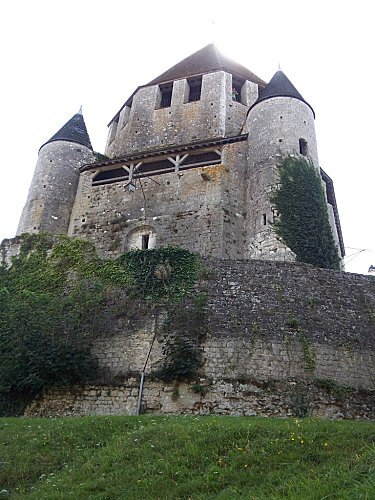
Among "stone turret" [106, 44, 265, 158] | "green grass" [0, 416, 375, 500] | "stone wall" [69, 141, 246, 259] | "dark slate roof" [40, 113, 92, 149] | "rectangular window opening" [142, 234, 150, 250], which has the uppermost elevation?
"stone turret" [106, 44, 265, 158]

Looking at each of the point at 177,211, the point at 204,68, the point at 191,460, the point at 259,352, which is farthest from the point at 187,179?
the point at 191,460

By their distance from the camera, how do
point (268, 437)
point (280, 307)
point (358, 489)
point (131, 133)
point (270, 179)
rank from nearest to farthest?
point (358, 489)
point (268, 437)
point (280, 307)
point (270, 179)
point (131, 133)

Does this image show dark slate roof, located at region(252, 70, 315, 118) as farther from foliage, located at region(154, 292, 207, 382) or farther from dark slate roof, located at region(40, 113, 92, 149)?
foliage, located at region(154, 292, 207, 382)

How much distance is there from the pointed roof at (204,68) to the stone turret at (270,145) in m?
4.70

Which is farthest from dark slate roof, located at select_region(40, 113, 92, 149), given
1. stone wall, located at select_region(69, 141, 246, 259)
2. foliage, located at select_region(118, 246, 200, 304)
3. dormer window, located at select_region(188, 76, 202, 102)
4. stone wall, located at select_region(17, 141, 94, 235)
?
foliage, located at select_region(118, 246, 200, 304)

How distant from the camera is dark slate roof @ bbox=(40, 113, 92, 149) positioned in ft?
75.5

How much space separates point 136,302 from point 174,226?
6.70m

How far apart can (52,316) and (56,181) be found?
33.0 ft

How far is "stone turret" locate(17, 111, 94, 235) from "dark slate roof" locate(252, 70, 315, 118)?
7.75 meters

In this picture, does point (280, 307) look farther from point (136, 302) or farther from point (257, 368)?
point (136, 302)

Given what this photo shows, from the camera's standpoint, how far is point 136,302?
12.6 metres

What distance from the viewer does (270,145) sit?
762 inches

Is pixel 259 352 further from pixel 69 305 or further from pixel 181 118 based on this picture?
pixel 181 118

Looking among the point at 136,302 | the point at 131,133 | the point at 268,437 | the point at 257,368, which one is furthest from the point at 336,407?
the point at 131,133
